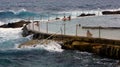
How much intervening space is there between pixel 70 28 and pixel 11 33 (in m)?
10.2

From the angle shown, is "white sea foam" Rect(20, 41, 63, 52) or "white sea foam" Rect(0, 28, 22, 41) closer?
"white sea foam" Rect(20, 41, 63, 52)

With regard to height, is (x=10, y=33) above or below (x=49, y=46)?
below

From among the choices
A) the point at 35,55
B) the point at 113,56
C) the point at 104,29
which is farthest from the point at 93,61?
the point at 104,29

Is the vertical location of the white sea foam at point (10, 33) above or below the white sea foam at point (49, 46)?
below

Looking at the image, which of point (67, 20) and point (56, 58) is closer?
point (56, 58)

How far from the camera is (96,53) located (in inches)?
1387

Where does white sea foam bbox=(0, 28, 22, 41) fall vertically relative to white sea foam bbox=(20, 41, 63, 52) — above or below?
below

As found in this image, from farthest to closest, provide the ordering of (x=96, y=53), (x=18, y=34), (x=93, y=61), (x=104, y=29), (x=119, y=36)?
(x=18, y=34) → (x=104, y=29) → (x=119, y=36) → (x=96, y=53) → (x=93, y=61)

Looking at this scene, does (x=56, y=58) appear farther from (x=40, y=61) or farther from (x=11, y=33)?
(x=11, y=33)

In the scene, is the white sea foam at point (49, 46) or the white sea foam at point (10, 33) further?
the white sea foam at point (10, 33)

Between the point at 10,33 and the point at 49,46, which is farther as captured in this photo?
the point at 10,33

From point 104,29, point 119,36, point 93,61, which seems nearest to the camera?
point 93,61

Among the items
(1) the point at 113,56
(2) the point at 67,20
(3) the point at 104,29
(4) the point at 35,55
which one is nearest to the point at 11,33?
(2) the point at 67,20

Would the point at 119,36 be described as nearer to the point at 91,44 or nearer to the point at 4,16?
the point at 91,44
